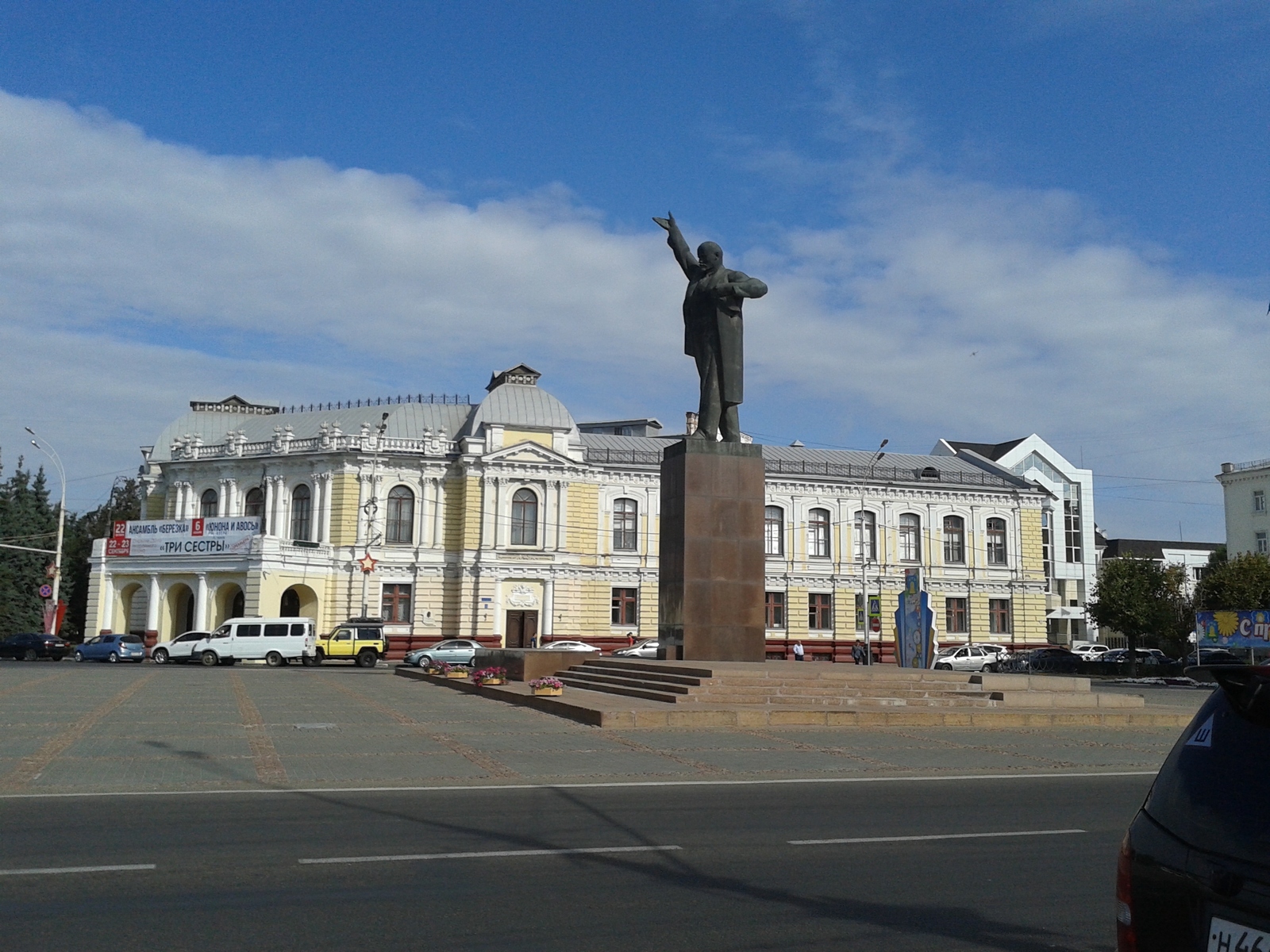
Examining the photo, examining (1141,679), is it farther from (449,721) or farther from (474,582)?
(449,721)

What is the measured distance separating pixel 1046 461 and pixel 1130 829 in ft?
249

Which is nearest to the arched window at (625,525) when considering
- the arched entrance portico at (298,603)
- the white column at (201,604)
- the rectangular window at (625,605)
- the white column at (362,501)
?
the rectangular window at (625,605)

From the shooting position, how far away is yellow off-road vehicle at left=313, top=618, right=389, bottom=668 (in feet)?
160

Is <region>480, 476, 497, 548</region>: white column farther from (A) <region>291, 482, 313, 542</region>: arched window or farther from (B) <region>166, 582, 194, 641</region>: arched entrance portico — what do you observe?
(B) <region>166, 582, 194, 641</region>: arched entrance portico

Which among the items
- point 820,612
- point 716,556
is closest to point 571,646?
point 820,612

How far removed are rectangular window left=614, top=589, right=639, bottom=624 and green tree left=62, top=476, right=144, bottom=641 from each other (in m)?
31.2

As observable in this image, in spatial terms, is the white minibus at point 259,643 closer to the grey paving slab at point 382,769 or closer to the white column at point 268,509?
the white column at point 268,509

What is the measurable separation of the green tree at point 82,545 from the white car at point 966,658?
156 feet

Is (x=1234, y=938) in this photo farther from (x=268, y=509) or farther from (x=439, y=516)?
(x=268, y=509)

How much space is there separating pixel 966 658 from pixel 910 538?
1079cm

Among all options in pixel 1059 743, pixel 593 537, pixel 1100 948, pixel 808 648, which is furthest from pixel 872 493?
pixel 1100 948

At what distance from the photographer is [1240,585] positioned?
178 ft

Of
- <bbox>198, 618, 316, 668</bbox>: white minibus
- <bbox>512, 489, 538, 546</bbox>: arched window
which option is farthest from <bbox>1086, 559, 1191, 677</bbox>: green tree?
<bbox>198, 618, 316, 668</bbox>: white minibus

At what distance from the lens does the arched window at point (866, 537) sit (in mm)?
59812
